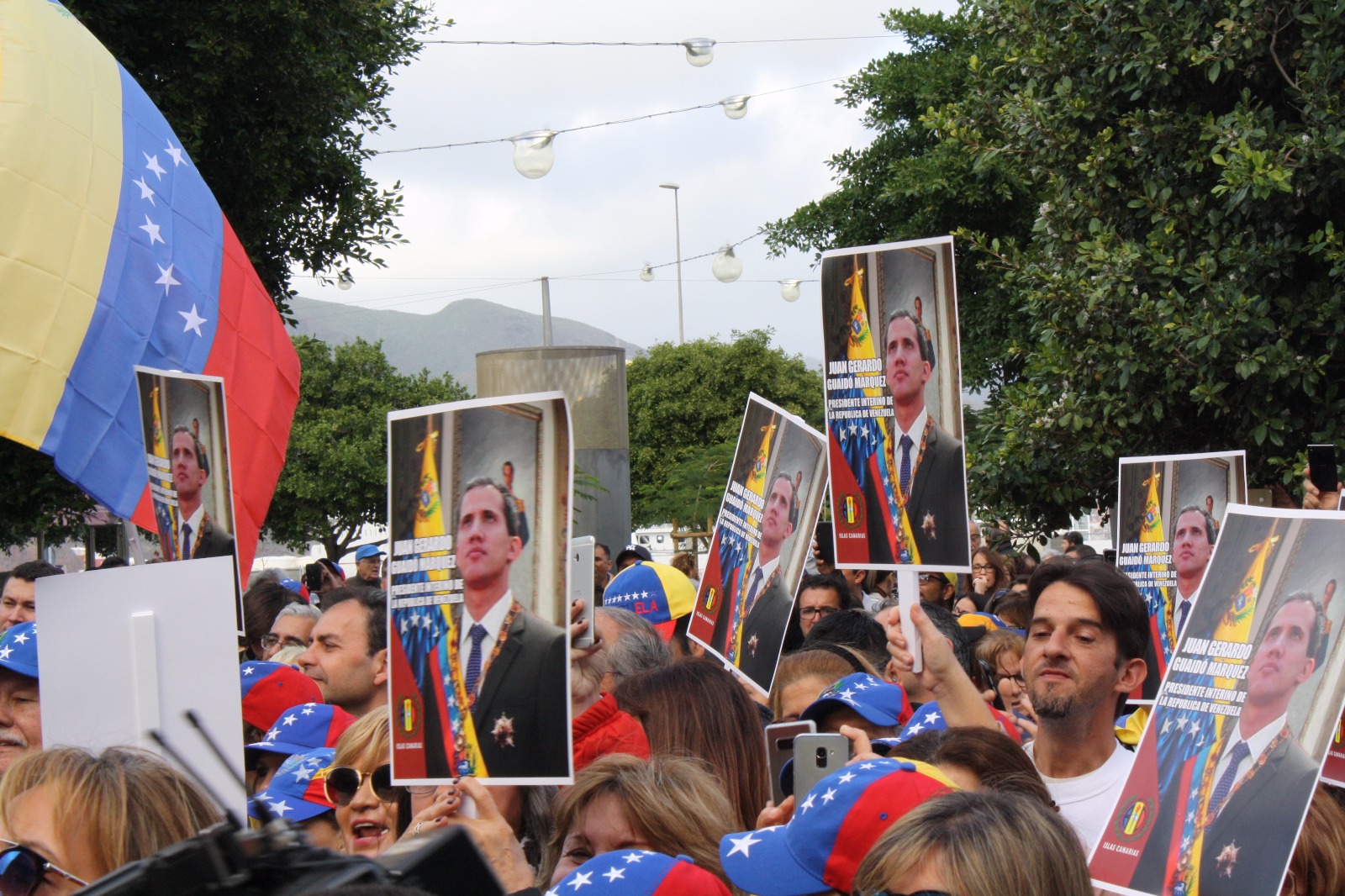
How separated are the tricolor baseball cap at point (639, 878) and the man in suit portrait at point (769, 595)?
8.67 ft

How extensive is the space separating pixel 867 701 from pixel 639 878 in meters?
1.79

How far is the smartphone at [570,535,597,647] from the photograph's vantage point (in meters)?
4.14

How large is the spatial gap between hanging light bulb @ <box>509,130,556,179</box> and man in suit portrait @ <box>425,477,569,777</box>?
46.0 feet

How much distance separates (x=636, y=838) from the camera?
320cm

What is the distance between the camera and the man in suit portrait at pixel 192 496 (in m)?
5.15

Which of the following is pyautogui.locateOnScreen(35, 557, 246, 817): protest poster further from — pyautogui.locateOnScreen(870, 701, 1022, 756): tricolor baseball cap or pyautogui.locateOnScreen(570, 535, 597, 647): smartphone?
pyautogui.locateOnScreen(870, 701, 1022, 756): tricolor baseball cap

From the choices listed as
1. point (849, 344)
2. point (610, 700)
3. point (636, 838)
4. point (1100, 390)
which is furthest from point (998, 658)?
point (1100, 390)

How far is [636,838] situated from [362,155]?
12915 mm

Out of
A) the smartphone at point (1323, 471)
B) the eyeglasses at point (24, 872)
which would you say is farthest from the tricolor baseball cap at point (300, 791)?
the smartphone at point (1323, 471)

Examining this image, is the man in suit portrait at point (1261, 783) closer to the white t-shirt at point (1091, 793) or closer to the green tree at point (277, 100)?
the white t-shirt at point (1091, 793)

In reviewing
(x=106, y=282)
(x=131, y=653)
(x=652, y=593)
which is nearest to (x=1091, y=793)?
(x=131, y=653)

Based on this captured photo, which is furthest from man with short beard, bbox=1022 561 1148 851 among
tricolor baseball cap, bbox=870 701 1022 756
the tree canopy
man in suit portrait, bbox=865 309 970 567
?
the tree canopy

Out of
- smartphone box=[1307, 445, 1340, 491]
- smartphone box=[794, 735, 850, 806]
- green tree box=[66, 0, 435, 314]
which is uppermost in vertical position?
green tree box=[66, 0, 435, 314]

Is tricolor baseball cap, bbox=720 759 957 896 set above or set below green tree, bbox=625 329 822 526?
below
